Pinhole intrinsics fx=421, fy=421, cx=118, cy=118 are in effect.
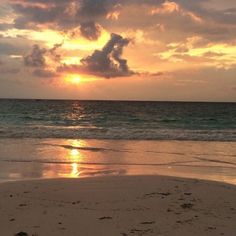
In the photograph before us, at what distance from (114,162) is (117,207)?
7.21m

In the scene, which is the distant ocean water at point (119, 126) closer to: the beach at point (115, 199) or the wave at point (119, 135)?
the wave at point (119, 135)

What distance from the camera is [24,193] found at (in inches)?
342

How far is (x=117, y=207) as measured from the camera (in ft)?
25.1

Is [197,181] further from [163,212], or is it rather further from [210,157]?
[210,157]

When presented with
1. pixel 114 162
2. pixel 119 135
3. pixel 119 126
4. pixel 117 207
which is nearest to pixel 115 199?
pixel 117 207

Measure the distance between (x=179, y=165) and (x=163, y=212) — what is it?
7.23 m

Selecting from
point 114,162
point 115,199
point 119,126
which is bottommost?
point 119,126

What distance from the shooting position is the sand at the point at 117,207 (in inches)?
253

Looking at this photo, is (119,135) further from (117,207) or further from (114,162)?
(117,207)

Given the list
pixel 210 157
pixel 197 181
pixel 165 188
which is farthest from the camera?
pixel 210 157

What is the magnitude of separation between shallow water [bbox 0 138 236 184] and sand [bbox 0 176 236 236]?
2096mm

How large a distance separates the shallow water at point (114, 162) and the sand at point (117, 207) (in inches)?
82.5

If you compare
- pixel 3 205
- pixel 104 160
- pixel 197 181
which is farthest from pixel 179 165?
pixel 3 205

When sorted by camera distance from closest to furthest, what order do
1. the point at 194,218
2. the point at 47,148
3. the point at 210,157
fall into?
the point at 194,218 → the point at 210,157 → the point at 47,148
